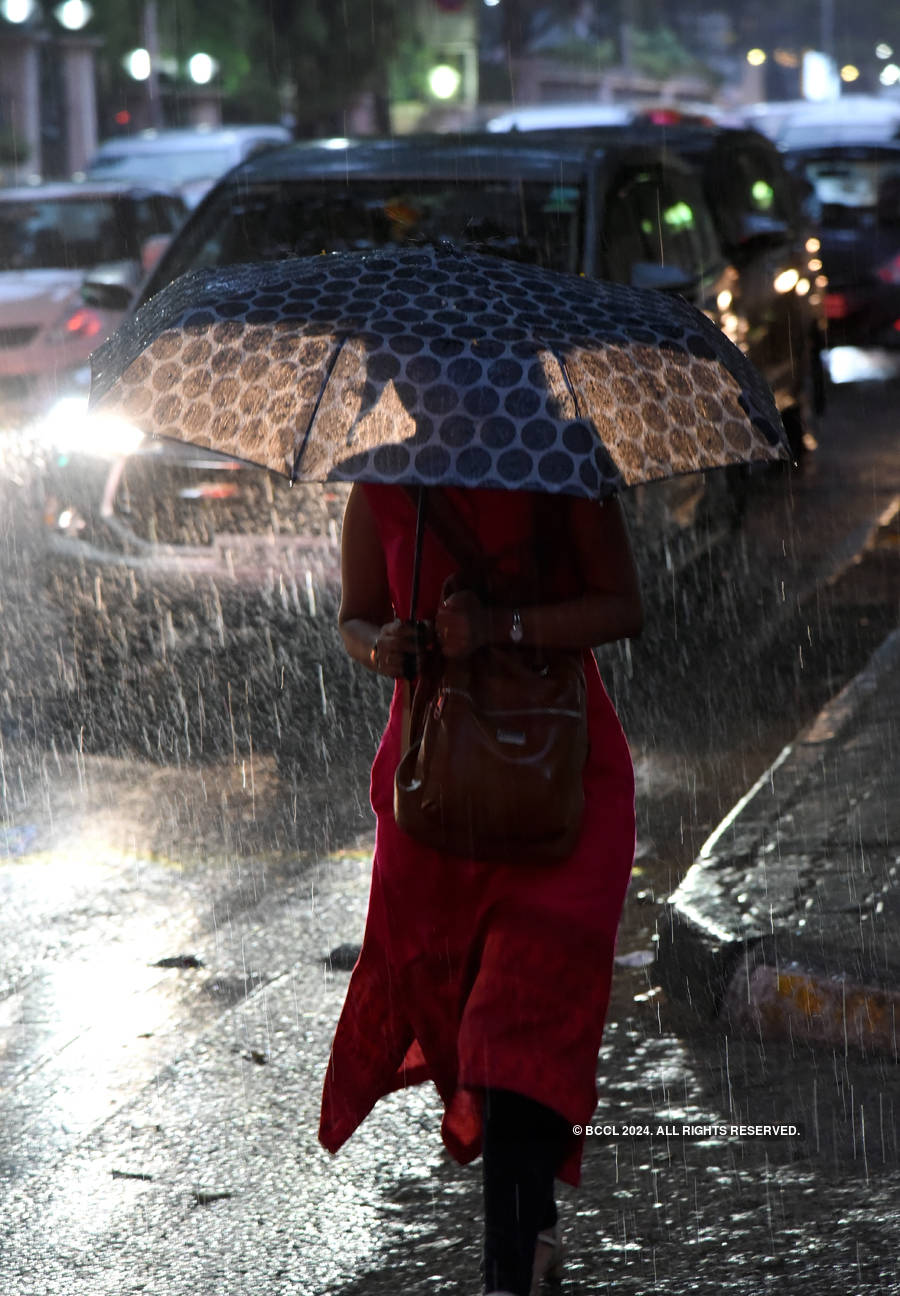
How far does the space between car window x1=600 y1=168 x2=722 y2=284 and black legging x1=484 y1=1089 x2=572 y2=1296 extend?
525 centimetres

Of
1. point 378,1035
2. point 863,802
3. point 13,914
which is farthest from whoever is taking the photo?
point 863,802

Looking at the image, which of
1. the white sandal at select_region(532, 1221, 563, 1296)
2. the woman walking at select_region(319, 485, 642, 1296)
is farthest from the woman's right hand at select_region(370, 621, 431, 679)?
the white sandal at select_region(532, 1221, 563, 1296)

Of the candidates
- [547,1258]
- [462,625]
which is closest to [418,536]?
[462,625]

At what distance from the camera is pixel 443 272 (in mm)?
3090

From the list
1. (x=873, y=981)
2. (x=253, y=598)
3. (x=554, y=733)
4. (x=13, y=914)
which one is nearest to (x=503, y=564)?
(x=554, y=733)

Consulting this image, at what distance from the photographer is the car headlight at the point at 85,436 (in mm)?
7328

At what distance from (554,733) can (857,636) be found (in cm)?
547

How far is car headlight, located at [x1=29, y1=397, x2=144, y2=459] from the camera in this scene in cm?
733

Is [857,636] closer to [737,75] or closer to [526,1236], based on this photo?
[526,1236]

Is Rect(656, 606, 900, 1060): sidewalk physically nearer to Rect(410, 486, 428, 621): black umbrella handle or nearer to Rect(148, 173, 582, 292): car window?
Rect(410, 486, 428, 621): black umbrella handle

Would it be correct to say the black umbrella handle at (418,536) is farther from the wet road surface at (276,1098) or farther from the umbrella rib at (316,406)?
the wet road surface at (276,1098)

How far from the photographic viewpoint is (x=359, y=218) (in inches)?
324

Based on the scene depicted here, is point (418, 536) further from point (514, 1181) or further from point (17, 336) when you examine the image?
point (17, 336)

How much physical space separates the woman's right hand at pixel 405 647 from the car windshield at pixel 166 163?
20862mm
